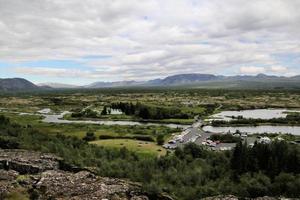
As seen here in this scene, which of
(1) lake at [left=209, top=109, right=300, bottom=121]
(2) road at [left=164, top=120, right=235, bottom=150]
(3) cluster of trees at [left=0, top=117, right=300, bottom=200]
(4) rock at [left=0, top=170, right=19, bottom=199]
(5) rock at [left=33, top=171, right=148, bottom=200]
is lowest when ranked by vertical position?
(2) road at [left=164, top=120, right=235, bottom=150]

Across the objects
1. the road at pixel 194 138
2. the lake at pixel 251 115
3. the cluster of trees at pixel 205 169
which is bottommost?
the road at pixel 194 138

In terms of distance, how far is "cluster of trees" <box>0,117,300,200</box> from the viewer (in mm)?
40156

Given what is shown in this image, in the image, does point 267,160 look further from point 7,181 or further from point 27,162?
point 7,181

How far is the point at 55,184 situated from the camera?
30641 mm

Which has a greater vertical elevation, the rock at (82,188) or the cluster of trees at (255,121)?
the rock at (82,188)

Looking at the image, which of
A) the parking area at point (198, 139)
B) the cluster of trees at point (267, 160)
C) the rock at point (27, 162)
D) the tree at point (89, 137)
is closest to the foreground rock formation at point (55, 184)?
the rock at point (27, 162)

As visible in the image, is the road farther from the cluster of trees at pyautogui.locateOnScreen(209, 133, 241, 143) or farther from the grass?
the grass

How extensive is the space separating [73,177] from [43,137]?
31389 mm

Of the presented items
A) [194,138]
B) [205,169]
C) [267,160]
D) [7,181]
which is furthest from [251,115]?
[7,181]

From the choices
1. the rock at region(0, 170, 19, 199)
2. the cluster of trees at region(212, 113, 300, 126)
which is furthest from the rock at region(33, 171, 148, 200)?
the cluster of trees at region(212, 113, 300, 126)

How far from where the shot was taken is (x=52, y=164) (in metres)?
38.0

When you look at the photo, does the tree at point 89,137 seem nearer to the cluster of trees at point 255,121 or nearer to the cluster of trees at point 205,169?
the cluster of trees at point 205,169

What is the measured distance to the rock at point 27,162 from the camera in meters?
35.3

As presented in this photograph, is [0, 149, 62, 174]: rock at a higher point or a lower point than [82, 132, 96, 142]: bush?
higher
